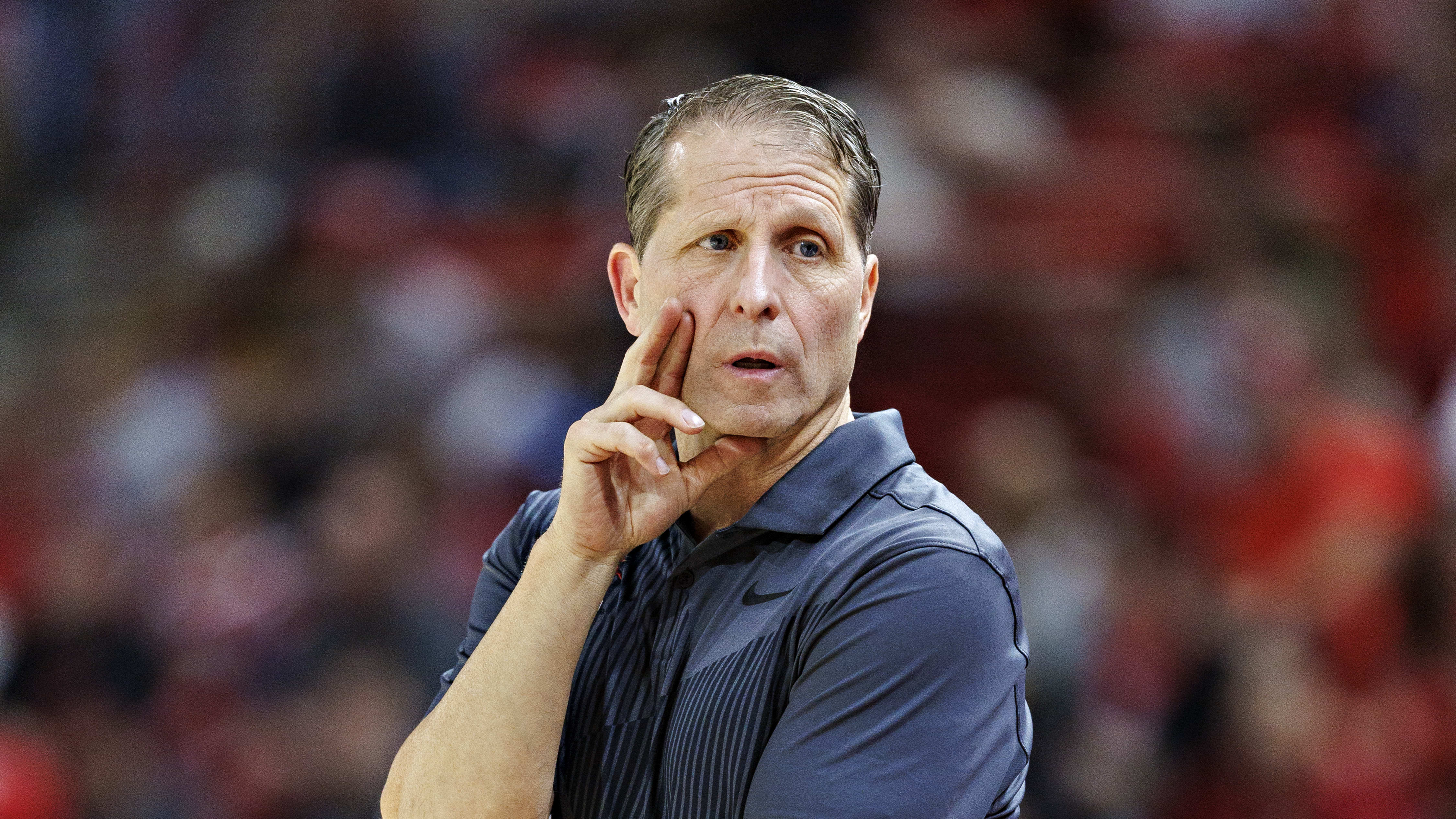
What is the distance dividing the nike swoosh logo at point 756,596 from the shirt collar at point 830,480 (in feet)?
0.24

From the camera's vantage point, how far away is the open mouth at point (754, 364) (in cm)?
166

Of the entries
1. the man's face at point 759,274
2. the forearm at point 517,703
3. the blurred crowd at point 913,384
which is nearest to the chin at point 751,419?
the man's face at point 759,274

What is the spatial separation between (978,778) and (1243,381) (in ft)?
12.7

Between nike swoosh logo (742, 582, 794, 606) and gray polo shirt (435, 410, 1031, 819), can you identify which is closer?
gray polo shirt (435, 410, 1031, 819)

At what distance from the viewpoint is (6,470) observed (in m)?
6.67

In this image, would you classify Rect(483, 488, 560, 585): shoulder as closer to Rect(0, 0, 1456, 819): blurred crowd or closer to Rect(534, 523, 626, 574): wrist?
Rect(534, 523, 626, 574): wrist

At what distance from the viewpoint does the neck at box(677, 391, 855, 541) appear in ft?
5.71

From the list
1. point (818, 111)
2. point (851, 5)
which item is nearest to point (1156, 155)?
point (851, 5)

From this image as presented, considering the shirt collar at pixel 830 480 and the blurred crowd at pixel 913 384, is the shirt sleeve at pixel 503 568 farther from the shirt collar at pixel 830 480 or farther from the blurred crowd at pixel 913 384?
the blurred crowd at pixel 913 384

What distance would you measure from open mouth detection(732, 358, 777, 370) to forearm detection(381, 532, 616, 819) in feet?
0.89

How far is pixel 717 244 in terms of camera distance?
1705 millimetres

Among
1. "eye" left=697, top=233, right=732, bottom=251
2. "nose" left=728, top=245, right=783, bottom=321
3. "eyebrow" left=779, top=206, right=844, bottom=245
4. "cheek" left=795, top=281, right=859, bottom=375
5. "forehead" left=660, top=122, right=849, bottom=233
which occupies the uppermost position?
"forehead" left=660, top=122, right=849, bottom=233

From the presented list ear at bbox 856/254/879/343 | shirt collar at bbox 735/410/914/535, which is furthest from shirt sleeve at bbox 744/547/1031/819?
ear at bbox 856/254/879/343

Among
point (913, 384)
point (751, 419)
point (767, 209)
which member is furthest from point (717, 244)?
point (913, 384)
